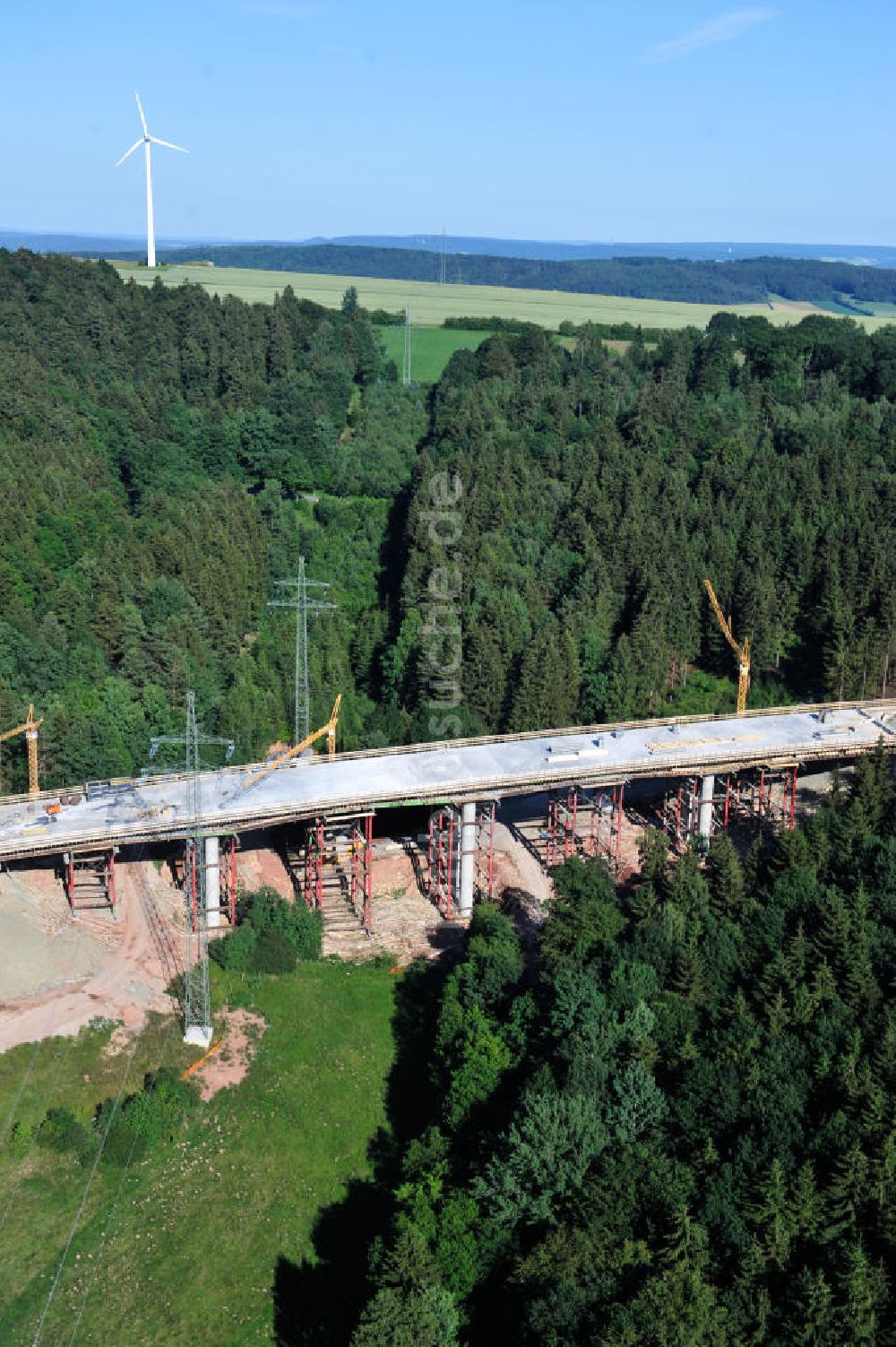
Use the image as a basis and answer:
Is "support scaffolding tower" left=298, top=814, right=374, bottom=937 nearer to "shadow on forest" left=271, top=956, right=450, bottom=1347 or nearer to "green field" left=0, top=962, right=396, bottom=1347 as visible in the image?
"green field" left=0, top=962, right=396, bottom=1347

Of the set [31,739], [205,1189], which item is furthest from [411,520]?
[205,1189]

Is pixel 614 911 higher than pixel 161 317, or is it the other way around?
pixel 161 317

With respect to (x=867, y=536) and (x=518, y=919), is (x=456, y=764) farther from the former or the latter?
(x=867, y=536)

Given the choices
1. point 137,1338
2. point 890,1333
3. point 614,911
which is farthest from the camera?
point 614,911

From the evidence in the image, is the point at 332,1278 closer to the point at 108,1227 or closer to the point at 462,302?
the point at 108,1227

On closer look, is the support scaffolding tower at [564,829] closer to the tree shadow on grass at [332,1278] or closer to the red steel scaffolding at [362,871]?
the red steel scaffolding at [362,871]

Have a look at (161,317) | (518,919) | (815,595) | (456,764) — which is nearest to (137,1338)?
(518,919)
